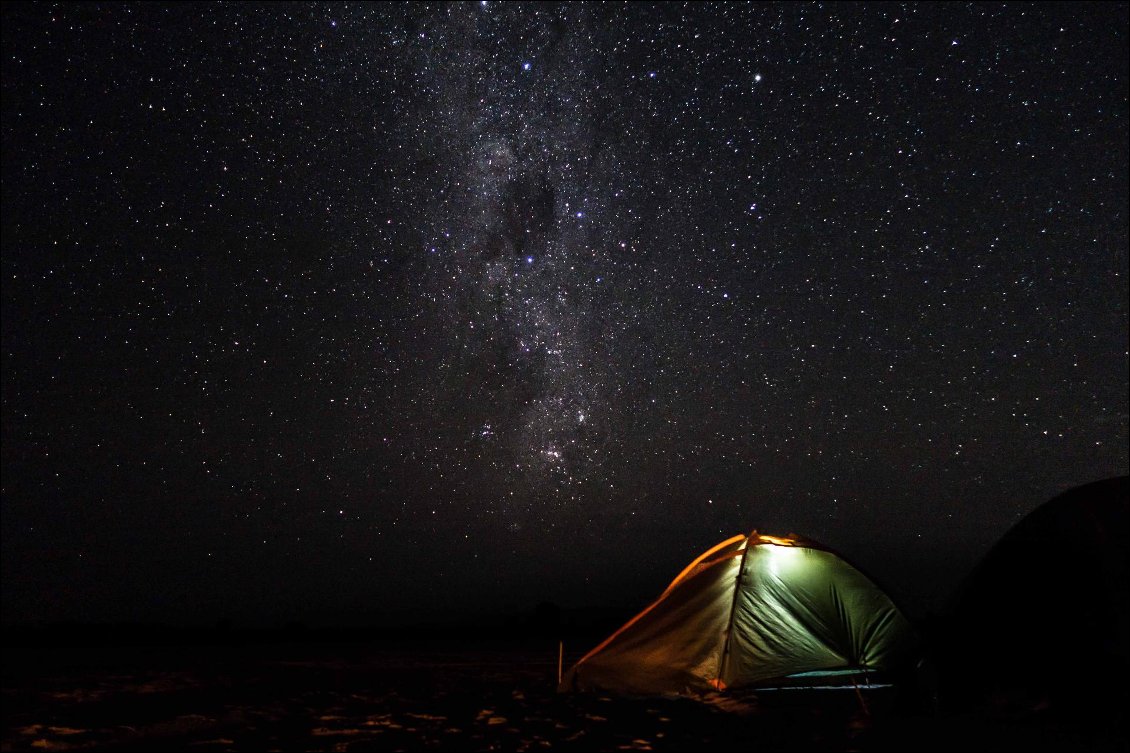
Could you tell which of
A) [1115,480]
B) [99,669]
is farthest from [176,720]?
[1115,480]

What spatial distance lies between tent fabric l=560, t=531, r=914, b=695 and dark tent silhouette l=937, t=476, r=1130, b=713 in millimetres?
1521

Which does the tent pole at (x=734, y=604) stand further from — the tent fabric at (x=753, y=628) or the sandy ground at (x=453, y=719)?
the sandy ground at (x=453, y=719)

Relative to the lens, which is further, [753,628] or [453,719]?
[753,628]

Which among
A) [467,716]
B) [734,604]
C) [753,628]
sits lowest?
[467,716]

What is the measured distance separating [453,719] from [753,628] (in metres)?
3.55

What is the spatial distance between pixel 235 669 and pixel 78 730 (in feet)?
19.5

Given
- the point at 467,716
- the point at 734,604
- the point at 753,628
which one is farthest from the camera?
the point at 734,604

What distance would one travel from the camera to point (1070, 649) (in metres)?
7.05

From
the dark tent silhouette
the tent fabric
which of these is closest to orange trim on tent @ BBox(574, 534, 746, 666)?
the tent fabric

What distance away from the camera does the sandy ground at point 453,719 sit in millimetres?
6957

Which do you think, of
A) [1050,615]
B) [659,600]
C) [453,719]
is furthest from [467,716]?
[1050,615]

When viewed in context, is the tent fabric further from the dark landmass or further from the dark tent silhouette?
the dark tent silhouette

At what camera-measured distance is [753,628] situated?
29.7ft

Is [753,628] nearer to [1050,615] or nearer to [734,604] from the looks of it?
[734,604]
